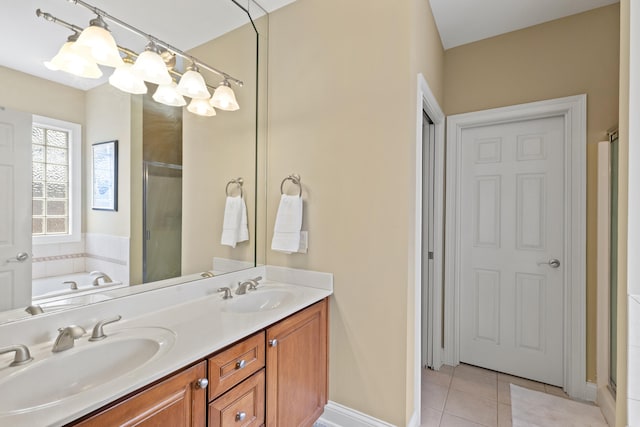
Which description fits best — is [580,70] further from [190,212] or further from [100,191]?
[100,191]

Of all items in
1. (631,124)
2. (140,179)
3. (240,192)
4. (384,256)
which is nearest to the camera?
(631,124)

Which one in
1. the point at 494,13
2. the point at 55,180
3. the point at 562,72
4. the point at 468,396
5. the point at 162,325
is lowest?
the point at 468,396

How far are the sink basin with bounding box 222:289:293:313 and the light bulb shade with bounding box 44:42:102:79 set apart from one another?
1.19 metres

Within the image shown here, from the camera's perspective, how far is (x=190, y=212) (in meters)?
1.69

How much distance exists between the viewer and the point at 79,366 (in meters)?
0.96

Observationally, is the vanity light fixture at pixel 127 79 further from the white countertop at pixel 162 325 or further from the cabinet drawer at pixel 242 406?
the cabinet drawer at pixel 242 406

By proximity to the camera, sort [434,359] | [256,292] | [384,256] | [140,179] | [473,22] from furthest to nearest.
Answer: [434,359] → [473,22] → [256,292] → [384,256] → [140,179]

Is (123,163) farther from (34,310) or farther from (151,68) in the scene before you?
(34,310)

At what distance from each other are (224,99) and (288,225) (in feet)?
2.87

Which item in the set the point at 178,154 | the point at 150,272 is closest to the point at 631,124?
the point at 178,154

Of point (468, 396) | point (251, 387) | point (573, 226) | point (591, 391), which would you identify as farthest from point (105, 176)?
point (591, 391)

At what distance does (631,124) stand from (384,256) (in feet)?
3.79

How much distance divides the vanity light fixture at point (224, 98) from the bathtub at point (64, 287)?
1127 millimetres

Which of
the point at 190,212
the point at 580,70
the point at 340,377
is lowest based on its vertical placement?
the point at 340,377
